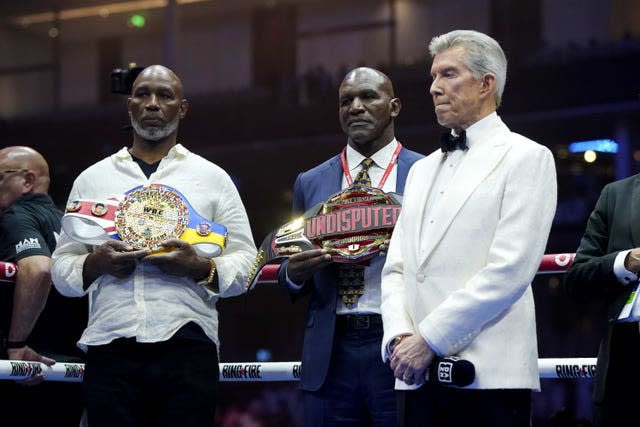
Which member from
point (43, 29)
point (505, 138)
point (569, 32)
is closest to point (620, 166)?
point (569, 32)

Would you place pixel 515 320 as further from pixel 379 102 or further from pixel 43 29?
pixel 43 29

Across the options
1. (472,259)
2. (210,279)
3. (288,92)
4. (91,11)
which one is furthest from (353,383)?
(91,11)

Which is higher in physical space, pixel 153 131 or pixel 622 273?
pixel 153 131

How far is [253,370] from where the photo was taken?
2584mm

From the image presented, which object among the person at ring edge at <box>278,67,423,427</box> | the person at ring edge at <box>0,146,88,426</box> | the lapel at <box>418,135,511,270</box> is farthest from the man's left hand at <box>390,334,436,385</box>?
the person at ring edge at <box>0,146,88,426</box>

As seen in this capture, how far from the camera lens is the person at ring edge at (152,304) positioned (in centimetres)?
214

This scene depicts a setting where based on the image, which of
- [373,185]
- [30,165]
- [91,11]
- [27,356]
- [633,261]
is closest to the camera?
[633,261]

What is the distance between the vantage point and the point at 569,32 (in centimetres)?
866

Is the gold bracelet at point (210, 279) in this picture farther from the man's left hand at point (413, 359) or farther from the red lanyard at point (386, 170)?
the man's left hand at point (413, 359)

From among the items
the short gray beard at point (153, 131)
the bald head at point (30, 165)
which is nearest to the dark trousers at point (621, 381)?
the short gray beard at point (153, 131)

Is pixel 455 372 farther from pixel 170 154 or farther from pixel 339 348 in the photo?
pixel 170 154

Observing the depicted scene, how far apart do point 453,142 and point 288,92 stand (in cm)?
778

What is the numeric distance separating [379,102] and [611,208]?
0.64m

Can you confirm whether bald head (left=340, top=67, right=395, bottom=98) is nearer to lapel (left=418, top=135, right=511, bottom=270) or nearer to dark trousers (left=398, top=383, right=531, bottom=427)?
lapel (left=418, top=135, right=511, bottom=270)
